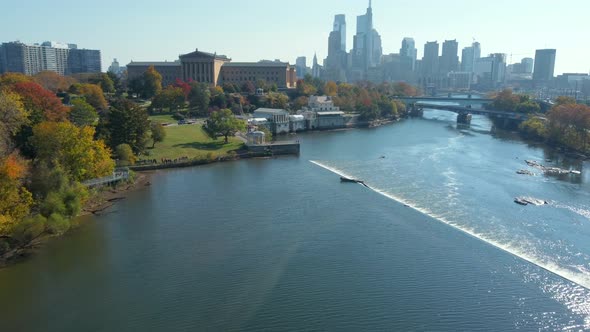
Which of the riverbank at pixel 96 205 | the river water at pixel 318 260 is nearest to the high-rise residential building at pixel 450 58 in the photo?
the river water at pixel 318 260

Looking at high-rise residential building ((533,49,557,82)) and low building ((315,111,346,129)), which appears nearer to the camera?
low building ((315,111,346,129))

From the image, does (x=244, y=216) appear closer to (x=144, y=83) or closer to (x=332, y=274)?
(x=332, y=274)

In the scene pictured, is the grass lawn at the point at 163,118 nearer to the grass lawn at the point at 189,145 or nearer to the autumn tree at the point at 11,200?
the grass lawn at the point at 189,145

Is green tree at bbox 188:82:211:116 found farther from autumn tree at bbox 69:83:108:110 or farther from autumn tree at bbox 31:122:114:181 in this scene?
autumn tree at bbox 31:122:114:181

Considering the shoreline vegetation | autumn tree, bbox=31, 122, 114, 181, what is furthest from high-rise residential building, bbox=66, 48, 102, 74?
autumn tree, bbox=31, 122, 114, 181

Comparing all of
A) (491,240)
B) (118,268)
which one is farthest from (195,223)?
(491,240)
